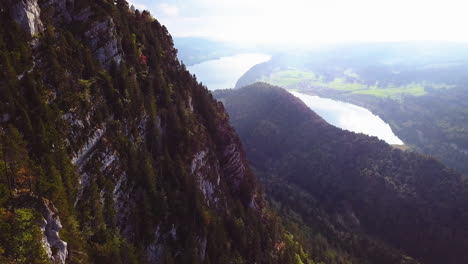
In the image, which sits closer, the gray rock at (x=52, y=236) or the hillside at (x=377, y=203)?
the gray rock at (x=52, y=236)

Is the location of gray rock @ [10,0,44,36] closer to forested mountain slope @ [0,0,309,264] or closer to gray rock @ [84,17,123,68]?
forested mountain slope @ [0,0,309,264]

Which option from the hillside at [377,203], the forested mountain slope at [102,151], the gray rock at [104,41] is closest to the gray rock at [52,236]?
the forested mountain slope at [102,151]

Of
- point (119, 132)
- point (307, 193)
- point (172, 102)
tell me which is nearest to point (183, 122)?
point (172, 102)

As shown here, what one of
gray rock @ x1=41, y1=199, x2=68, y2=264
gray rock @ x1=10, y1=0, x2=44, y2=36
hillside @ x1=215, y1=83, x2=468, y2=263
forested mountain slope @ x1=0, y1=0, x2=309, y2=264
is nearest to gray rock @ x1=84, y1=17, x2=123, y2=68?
forested mountain slope @ x1=0, y1=0, x2=309, y2=264

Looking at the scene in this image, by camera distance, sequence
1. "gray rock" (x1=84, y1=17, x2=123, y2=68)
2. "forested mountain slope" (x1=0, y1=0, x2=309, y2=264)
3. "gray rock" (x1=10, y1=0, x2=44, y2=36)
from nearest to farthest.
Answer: "forested mountain slope" (x1=0, y1=0, x2=309, y2=264) < "gray rock" (x1=10, y1=0, x2=44, y2=36) < "gray rock" (x1=84, y1=17, x2=123, y2=68)

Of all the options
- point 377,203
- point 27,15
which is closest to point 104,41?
point 27,15

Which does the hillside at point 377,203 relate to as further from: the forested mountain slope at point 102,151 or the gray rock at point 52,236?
the gray rock at point 52,236

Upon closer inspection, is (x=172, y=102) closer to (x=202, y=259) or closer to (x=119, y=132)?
(x=119, y=132)

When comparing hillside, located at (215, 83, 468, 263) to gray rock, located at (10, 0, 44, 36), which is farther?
hillside, located at (215, 83, 468, 263)

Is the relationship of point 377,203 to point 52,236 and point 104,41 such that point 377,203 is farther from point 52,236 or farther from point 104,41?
point 52,236
